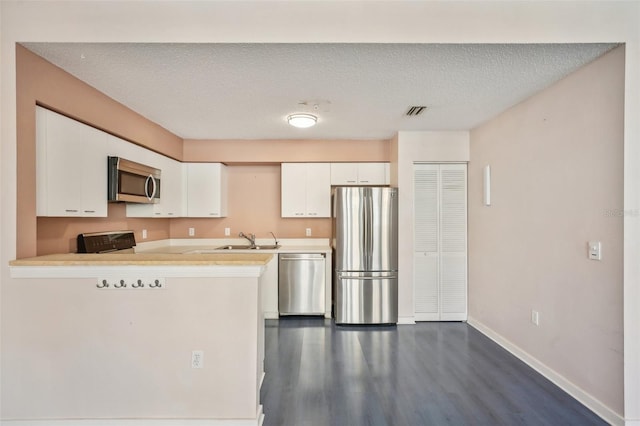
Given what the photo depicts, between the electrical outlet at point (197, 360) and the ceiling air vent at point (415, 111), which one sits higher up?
the ceiling air vent at point (415, 111)

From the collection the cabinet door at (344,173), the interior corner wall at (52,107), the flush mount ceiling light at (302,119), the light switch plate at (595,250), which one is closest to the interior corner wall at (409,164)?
the cabinet door at (344,173)

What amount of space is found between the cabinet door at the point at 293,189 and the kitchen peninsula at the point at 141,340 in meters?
2.40

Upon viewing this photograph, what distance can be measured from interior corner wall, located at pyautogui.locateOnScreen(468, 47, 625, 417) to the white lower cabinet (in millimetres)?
496

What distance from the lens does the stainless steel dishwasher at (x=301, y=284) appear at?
395cm

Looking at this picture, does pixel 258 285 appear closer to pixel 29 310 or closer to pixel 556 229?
pixel 29 310

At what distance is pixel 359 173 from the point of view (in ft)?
14.0

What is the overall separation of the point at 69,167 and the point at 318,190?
2.70 m

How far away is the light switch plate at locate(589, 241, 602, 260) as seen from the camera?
205 cm

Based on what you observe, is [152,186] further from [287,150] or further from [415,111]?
[415,111]

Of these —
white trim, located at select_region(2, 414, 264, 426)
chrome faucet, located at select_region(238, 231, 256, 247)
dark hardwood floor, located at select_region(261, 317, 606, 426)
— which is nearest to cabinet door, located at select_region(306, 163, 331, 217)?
chrome faucet, located at select_region(238, 231, 256, 247)

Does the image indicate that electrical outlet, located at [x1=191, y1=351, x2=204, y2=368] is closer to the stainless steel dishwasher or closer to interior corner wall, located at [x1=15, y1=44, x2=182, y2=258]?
interior corner wall, located at [x1=15, y1=44, x2=182, y2=258]

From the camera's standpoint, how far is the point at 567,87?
2312 millimetres

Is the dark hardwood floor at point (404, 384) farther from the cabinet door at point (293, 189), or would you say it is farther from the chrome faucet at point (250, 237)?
the cabinet door at point (293, 189)

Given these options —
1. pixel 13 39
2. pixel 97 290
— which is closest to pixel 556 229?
pixel 97 290
